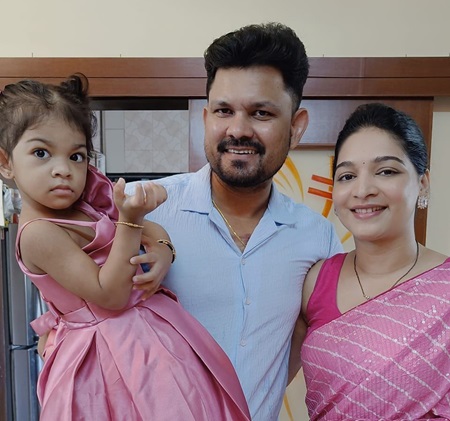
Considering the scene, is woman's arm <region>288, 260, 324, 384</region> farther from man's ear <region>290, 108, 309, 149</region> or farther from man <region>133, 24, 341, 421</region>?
man's ear <region>290, 108, 309, 149</region>

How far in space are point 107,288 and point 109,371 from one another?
137mm

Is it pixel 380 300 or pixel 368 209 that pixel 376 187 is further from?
pixel 380 300

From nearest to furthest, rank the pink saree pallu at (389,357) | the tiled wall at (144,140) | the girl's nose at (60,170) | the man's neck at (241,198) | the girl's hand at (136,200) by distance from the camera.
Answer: the girl's hand at (136,200) < the girl's nose at (60,170) < the pink saree pallu at (389,357) < the man's neck at (241,198) < the tiled wall at (144,140)

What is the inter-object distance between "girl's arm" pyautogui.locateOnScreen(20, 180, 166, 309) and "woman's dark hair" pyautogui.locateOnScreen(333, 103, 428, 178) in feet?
1.75

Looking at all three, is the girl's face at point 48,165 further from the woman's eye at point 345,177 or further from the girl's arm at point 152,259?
the woman's eye at point 345,177

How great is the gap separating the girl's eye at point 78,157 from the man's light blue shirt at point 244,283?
0.27m

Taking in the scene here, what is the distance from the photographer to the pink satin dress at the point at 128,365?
2.43ft

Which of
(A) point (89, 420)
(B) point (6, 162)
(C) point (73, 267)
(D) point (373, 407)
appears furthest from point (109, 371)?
(D) point (373, 407)

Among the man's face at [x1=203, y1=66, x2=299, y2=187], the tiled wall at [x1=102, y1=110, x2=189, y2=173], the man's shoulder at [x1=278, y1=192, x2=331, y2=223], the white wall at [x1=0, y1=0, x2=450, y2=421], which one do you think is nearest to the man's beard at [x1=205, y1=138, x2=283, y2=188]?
the man's face at [x1=203, y1=66, x2=299, y2=187]

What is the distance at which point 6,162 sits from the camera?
2.79ft

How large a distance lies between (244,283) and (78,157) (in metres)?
0.46

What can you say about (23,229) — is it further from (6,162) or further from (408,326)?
(408,326)

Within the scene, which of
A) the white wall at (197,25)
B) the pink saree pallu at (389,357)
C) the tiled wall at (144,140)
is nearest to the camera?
the pink saree pallu at (389,357)

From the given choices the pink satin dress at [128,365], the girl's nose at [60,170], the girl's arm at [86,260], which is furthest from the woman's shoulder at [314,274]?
the girl's nose at [60,170]
